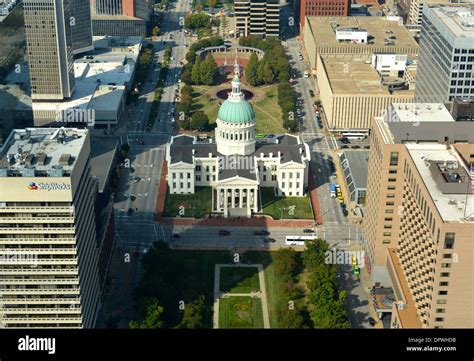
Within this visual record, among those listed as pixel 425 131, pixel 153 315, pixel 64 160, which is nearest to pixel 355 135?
pixel 425 131

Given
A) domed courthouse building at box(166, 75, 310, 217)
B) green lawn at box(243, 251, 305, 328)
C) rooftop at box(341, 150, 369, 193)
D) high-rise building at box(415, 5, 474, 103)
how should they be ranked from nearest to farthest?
green lawn at box(243, 251, 305, 328) < high-rise building at box(415, 5, 474, 103) < rooftop at box(341, 150, 369, 193) < domed courthouse building at box(166, 75, 310, 217)

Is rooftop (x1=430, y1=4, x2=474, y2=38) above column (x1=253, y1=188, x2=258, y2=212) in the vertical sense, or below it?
above

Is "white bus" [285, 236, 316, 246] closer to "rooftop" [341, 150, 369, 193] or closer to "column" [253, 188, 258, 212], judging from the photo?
"column" [253, 188, 258, 212]

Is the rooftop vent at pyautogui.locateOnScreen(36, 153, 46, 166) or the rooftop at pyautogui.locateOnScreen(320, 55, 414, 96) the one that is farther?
the rooftop at pyautogui.locateOnScreen(320, 55, 414, 96)

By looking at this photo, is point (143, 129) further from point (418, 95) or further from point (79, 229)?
point (79, 229)

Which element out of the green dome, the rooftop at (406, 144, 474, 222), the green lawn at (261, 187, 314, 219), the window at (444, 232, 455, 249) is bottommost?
the green lawn at (261, 187, 314, 219)

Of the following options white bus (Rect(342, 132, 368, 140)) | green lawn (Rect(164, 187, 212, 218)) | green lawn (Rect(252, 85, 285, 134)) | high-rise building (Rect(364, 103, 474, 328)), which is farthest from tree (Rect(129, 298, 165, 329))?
white bus (Rect(342, 132, 368, 140))
